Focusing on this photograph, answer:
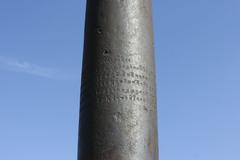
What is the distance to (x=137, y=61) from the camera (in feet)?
22.0

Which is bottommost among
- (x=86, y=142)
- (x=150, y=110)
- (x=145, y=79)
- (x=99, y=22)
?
(x=86, y=142)

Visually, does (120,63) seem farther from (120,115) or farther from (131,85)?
(120,115)

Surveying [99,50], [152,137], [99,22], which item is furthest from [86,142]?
[99,22]

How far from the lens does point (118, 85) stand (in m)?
6.48

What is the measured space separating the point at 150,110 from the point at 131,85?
0.43 metres

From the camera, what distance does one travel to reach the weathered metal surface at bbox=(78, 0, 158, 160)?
626 centimetres

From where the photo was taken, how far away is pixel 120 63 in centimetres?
661

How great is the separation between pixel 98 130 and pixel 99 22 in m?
1.65

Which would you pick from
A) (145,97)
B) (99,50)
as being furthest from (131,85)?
(99,50)

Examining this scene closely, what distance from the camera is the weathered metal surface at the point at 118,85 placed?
6.26 meters

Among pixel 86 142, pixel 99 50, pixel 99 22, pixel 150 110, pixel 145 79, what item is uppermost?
pixel 99 22

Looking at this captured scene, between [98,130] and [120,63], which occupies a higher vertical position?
[120,63]

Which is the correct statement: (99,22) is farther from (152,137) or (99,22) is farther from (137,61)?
(152,137)

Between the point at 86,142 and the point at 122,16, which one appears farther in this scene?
the point at 122,16
